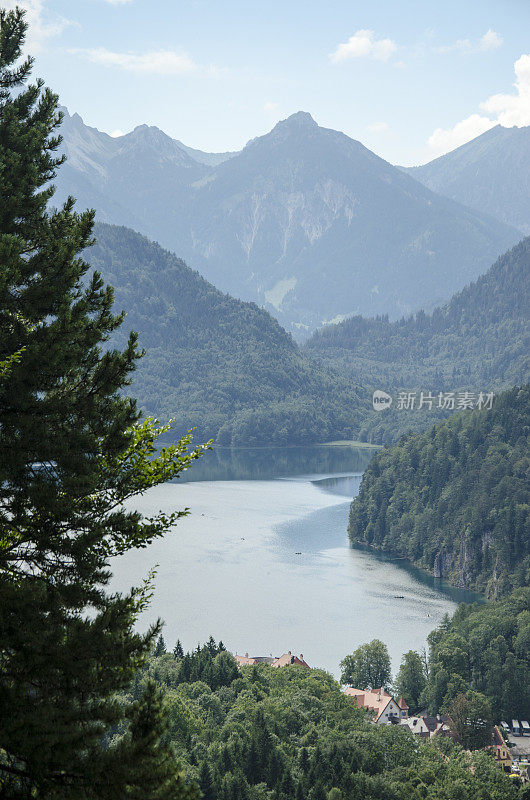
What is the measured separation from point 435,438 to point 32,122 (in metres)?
120

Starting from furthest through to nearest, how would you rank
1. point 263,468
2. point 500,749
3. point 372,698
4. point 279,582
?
point 263,468
point 279,582
point 372,698
point 500,749

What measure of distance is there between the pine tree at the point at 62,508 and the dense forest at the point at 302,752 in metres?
25.2

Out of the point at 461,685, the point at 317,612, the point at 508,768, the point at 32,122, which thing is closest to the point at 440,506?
the point at 317,612

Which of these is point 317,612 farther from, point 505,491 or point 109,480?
point 109,480

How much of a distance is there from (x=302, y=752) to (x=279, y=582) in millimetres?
49050

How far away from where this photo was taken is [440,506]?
117875mm

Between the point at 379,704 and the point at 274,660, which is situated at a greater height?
the point at 274,660

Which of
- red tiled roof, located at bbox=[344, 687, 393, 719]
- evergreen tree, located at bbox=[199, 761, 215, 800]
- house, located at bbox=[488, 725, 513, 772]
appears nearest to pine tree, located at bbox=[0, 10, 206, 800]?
evergreen tree, located at bbox=[199, 761, 215, 800]

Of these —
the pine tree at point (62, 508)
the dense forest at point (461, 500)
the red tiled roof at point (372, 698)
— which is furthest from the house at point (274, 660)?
the pine tree at point (62, 508)

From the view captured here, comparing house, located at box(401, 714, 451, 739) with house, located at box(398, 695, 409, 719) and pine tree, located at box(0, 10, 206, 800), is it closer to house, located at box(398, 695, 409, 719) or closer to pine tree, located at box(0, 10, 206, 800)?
house, located at box(398, 695, 409, 719)

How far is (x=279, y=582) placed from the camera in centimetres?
8962

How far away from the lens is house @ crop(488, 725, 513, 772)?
4939 centimetres

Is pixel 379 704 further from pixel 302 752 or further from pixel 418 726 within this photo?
pixel 302 752

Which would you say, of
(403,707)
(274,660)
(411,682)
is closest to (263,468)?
(274,660)
